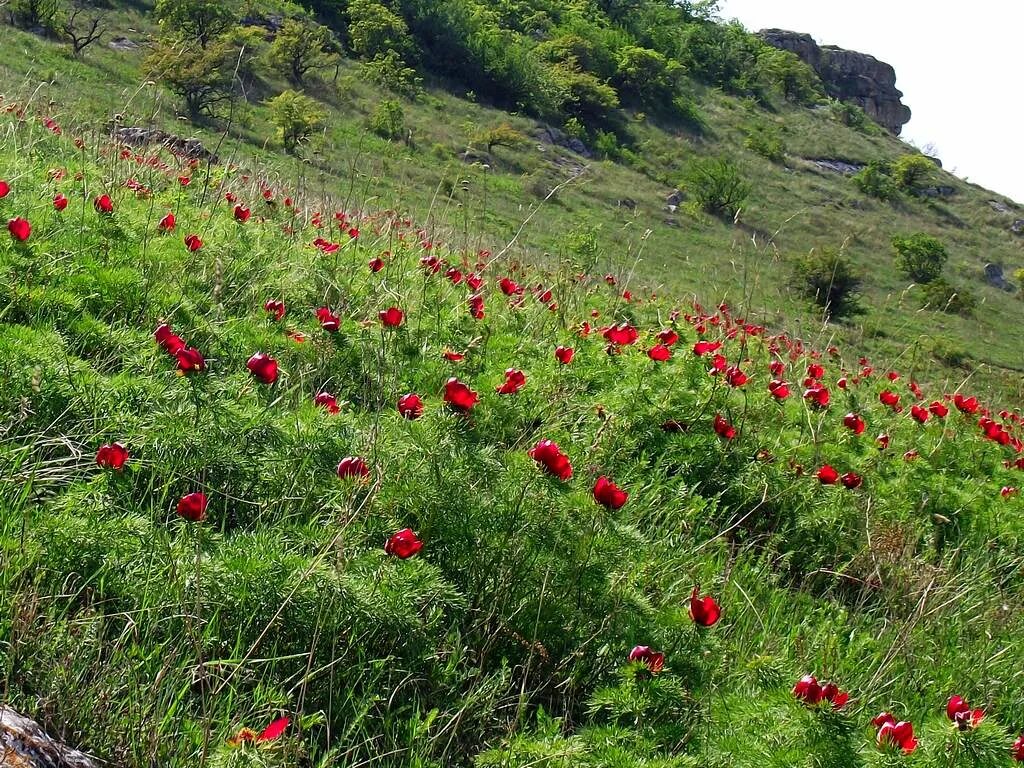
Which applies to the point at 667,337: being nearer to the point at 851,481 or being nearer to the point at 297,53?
the point at 851,481

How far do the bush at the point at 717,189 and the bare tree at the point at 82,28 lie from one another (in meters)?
22.9

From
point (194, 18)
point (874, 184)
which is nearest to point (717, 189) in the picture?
point (874, 184)

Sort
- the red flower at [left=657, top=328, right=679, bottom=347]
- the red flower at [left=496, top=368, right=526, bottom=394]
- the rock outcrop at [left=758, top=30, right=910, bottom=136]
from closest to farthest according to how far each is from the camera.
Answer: the red flower at [left=496, top=368, right=526, bottom=394] → the red flower at [left=657, top=328, right=679, bottom=347] → the rock outcrop at [left=758, top=30, right=910, bottom=136]

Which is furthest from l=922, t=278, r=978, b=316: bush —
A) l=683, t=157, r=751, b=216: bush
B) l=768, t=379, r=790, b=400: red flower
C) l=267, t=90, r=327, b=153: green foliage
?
l=768, t=379, r=790, b=400: red flower

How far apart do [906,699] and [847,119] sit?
6936 centimetres

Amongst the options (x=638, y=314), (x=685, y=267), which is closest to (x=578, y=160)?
(x=685, y=267)

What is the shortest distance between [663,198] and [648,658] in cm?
3551

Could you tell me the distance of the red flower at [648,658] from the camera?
199 centimetres

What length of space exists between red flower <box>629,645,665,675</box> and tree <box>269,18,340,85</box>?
112 feet

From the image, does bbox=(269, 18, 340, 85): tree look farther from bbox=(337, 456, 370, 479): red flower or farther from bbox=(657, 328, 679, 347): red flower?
bbox=(337, 456, 370, 479): red flower

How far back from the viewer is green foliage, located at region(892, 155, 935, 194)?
5069 centimetres

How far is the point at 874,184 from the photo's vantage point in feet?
157

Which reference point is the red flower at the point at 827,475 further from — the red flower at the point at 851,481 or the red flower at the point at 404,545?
the red flower at the point at 404,545

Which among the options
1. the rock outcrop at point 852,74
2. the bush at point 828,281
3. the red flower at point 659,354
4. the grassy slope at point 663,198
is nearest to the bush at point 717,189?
the grassy slope at point 663,198
